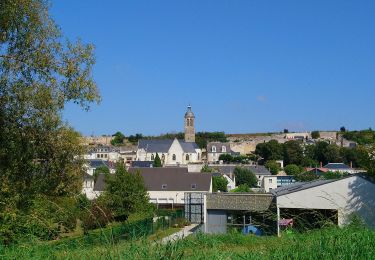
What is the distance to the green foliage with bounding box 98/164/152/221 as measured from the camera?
32.9 meters

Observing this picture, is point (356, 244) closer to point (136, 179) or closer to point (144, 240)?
point (144, 240)

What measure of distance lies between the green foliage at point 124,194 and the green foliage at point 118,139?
132255 mm

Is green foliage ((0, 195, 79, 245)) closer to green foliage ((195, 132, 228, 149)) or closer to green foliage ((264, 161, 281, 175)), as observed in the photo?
green foliage ((264, 161, 281, 175))

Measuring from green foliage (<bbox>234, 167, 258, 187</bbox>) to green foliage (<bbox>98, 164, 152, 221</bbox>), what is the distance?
42.6 meters

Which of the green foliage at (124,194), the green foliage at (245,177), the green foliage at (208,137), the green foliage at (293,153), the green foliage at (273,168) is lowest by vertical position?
the green foliage at (124,194)

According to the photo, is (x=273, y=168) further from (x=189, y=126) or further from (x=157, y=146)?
(x=189, y=126)

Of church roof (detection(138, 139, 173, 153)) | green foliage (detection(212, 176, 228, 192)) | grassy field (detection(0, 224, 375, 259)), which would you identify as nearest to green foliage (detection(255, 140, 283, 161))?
church roof (detection(138, 139, 173, 153))

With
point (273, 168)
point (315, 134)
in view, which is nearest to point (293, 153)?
point (273, 168)

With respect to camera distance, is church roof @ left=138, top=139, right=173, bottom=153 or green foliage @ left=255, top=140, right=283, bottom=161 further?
green foliage @ left=255, top=140, right=283, bottom=161

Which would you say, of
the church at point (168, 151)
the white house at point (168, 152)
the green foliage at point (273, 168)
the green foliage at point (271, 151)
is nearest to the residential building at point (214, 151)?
the green foliage at point (271, 151)

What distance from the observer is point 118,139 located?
168375 mm

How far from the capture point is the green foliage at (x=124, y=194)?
108 feet

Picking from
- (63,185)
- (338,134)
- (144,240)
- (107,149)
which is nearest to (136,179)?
(63,185)

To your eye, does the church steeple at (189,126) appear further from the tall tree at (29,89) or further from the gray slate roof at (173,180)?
the tall tree at (29,89)
